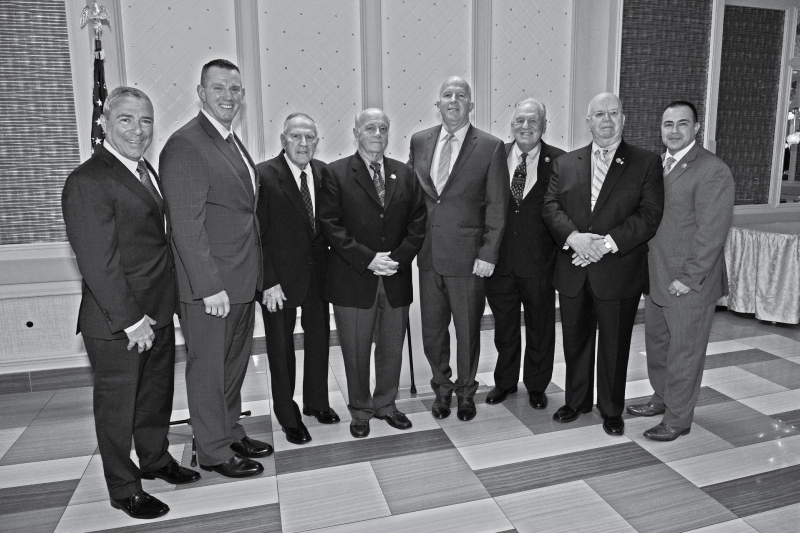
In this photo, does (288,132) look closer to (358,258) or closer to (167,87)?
(358,258)

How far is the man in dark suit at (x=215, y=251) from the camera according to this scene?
2.64 metres

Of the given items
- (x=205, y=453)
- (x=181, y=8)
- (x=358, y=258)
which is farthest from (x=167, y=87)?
(x=205, y=453)

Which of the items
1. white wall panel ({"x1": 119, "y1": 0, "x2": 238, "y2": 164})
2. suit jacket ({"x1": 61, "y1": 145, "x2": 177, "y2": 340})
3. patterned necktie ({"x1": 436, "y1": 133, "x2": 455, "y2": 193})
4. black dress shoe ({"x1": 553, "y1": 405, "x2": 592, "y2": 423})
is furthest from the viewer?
white wall panel ({"x1": 119, "y1": 0, "x2": 238, "y2": 164})

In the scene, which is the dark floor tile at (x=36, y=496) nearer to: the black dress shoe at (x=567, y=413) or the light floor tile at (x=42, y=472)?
the light floor tile at (x=42, y=472)

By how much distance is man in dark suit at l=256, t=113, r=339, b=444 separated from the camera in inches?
123

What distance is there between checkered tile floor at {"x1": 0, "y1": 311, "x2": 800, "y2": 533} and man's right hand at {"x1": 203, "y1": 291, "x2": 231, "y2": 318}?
90cm

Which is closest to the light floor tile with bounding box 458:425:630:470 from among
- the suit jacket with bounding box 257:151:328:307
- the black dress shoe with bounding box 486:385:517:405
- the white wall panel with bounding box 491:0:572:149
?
the black dress shoe with bounding box 486:385:517:405

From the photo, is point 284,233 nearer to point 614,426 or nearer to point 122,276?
point 122,276

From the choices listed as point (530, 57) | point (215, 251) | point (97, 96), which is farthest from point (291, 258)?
point (530, 57)

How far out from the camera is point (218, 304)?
8.87 ft

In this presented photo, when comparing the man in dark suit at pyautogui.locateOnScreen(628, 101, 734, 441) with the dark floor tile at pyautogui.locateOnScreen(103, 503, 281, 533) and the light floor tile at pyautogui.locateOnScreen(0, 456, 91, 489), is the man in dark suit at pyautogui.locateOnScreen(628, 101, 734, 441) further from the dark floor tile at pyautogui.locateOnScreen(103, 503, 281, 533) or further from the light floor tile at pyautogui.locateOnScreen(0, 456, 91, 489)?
the light floor tile at pyautogui.locateOnScreen(0, 456, 91, 489)

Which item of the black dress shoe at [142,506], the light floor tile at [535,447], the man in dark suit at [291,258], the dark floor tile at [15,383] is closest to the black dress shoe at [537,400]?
the light floor tile at [535,447]

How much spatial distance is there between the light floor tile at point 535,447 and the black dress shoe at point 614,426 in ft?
0.10

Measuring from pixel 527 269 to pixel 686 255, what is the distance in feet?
2.90
